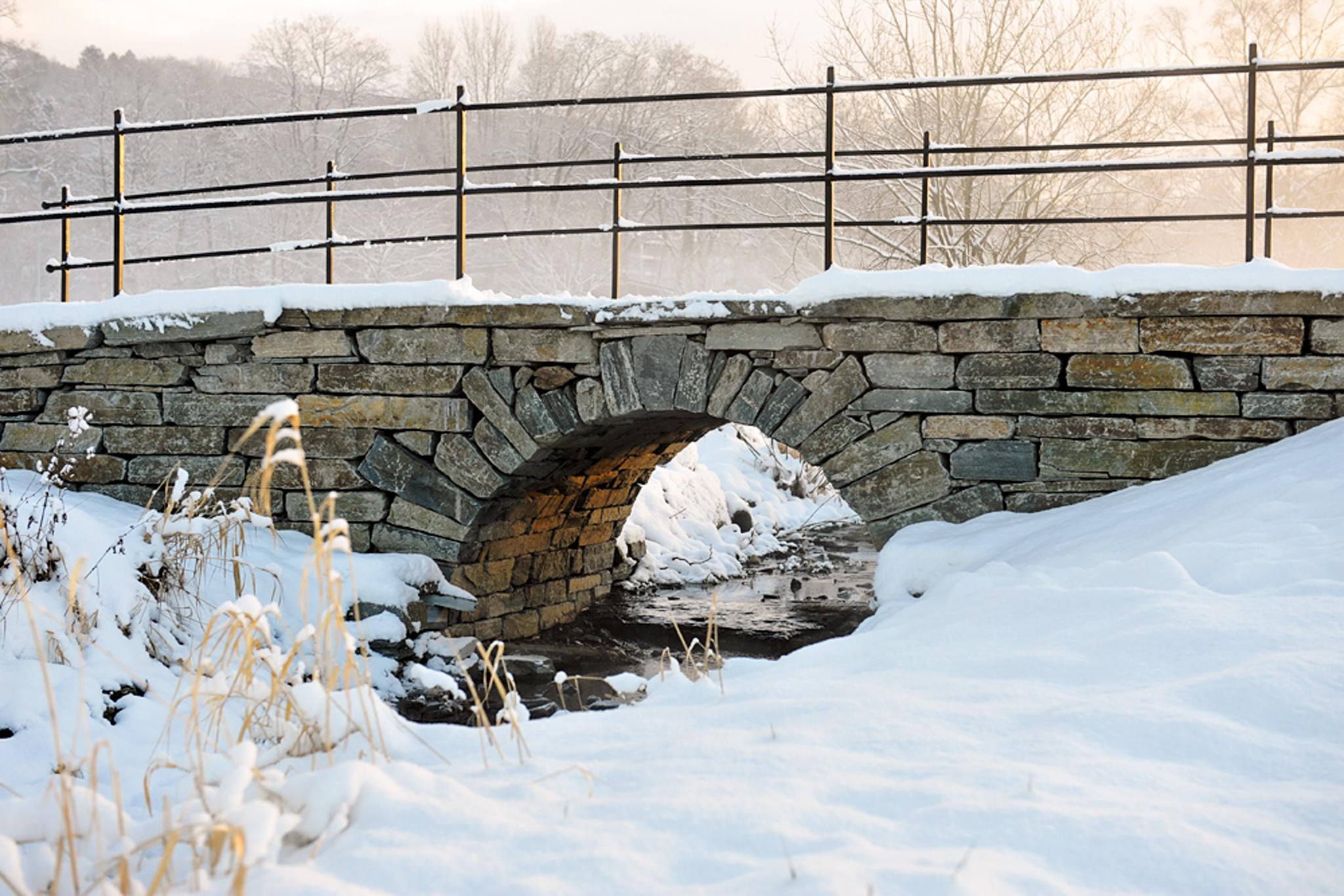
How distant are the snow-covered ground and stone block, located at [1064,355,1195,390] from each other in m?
1.97

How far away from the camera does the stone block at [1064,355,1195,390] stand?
5.23 metres

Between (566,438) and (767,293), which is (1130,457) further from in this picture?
(566,438)

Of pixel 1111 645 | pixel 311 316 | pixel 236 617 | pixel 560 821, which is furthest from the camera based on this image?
pixel 311 316

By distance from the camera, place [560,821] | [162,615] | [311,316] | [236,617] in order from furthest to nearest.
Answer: [311,316], [162,615], [236,617], [560,821]

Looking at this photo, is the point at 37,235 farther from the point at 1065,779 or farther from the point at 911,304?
the point at 1065,779

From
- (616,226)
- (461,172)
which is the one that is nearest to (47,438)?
(461,172)

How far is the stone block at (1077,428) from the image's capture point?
17.5 ft

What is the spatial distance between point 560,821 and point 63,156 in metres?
37.5

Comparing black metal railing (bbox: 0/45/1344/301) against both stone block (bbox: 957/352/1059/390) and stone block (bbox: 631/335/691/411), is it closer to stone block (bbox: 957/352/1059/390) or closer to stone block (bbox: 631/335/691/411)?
stone block (bbox: 631/335/691/411)

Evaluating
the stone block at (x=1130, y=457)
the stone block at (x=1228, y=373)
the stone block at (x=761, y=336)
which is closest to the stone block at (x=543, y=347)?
the stone block at (x=761, y=336)

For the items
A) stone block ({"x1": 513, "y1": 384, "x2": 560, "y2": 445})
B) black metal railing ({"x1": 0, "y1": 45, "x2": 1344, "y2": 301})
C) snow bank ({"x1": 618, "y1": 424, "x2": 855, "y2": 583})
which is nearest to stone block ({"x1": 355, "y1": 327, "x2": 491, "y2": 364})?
stone block ({"x1": 513, "y1": 384, "x2": 560, "y2": 445})

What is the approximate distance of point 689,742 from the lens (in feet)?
7.47

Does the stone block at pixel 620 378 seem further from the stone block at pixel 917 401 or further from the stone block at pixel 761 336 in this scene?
the stone block at pixel 917 401

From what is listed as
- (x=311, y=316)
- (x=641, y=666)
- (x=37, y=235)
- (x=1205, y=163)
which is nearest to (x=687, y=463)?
(x=641, y=666)
